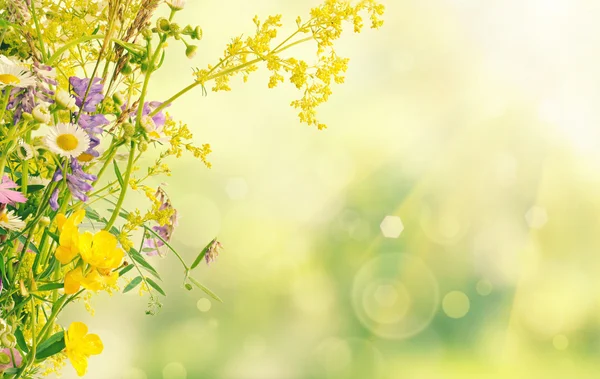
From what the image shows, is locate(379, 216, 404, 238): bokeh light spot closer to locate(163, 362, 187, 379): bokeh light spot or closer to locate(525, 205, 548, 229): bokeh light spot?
locate(525, 205, 548, 229): bokeh light spot

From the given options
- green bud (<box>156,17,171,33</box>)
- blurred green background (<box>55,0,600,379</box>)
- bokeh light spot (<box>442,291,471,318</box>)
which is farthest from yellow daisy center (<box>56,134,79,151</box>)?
bokeh light spot (<box>442,291,471,318</box>)

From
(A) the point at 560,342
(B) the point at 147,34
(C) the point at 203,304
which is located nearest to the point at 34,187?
(B) the point at 147,34

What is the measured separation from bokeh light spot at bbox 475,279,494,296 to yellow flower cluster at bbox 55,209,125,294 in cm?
118

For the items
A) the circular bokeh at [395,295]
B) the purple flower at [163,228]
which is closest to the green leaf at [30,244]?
the purple flower at [163,228]

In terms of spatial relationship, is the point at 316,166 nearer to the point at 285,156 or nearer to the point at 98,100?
the point at 285,156

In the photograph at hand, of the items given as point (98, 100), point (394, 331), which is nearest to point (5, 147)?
point (98, 100)

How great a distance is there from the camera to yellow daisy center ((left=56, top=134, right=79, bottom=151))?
543mm

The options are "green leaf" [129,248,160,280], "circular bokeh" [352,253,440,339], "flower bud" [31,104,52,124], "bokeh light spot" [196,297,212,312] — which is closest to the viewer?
"flower bud" [31,104,52,124]

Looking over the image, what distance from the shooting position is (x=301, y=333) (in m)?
1.50

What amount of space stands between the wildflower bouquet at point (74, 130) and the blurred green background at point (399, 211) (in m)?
0.80

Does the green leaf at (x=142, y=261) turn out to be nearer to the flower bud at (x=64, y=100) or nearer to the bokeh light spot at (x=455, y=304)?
the flower bud at (x=64, y=100)

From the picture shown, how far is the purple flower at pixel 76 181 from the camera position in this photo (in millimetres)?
557

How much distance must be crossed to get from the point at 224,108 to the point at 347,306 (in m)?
0.46

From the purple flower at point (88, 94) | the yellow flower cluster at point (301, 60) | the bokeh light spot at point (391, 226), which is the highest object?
the bokeh light spot at point (391, 226)
